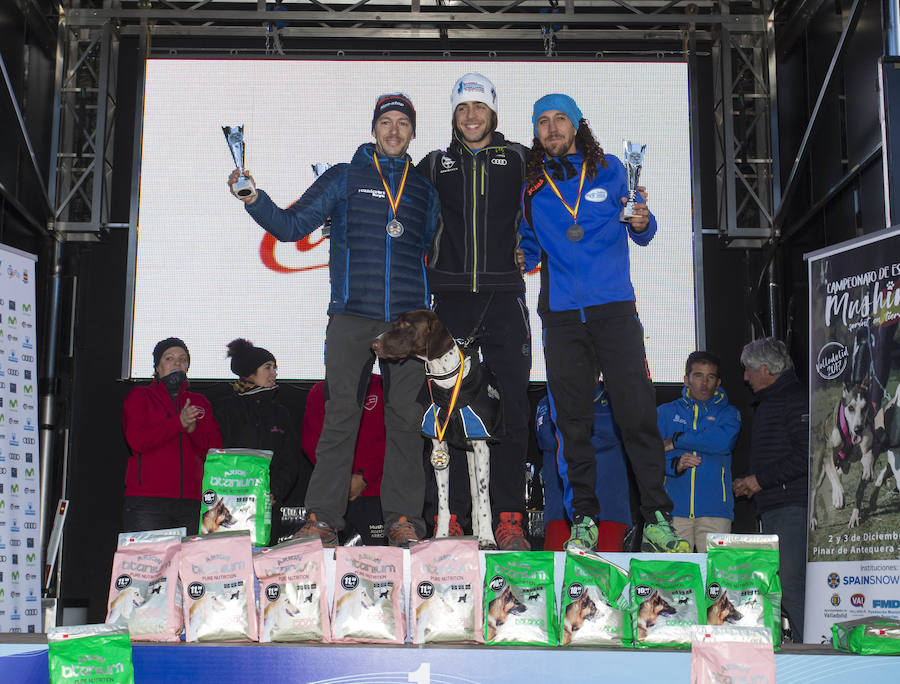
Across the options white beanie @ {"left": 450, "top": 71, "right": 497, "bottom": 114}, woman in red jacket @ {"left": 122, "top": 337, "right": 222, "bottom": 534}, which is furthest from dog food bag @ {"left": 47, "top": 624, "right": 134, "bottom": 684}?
woman in red jacket @ {"left": 122, "top": 337, "right": 222, "bottom": 534}

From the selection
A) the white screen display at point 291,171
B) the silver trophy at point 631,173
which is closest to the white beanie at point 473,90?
the silver trophy at point 631,173

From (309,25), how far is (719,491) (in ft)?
14.8

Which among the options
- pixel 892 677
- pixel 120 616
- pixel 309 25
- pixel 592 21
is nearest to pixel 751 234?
pixel 592 21

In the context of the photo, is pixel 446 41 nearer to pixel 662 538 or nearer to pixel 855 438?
pixel 855 438

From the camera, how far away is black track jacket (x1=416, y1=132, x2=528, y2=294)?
13.4ft

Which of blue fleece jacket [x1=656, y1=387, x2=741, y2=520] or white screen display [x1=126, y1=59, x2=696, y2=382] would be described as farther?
white screen display [x1=126, y1=59, x2=696, y2=382]

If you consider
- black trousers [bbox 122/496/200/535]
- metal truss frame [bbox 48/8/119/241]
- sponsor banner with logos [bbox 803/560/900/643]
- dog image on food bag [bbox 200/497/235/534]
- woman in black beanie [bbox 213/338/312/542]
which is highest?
metal truss frame [bbox 48/8/119/241]

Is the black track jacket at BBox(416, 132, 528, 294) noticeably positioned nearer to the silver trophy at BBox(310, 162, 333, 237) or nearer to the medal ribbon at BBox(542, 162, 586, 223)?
the medal ribbon at BBox(542, 162, 586, 223)

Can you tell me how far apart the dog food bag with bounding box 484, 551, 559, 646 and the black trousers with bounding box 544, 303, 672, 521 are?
3.97 feet

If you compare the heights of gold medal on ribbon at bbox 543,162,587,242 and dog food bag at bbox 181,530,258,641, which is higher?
gold medal on ribbon at bbox 543,162,587,242

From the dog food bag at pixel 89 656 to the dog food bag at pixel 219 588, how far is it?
34cm

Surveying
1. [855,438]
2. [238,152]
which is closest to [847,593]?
→ [855,438]

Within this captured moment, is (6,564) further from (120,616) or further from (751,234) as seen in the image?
(751,234)

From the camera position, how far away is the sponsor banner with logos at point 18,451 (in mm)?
4465
